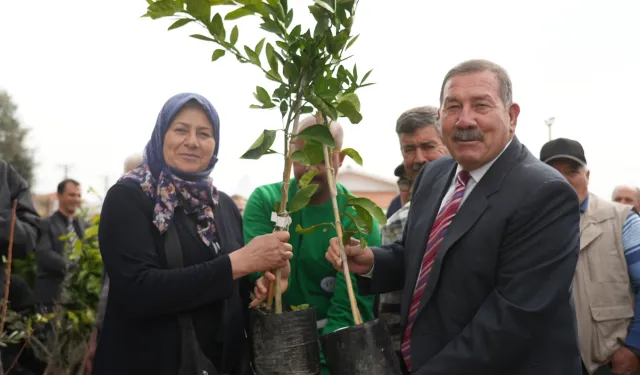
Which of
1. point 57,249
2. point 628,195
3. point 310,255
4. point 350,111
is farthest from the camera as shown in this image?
point 628,195

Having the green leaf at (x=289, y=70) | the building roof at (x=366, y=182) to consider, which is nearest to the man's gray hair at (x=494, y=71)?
the green leaf at (x=289, y=70)

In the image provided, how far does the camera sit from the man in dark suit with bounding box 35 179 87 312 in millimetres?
5305

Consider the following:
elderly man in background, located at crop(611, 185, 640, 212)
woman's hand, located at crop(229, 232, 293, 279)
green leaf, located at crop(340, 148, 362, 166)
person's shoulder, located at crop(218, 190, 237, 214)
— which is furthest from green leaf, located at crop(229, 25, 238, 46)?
elderly man in background, located at crop(611, 185, 640, 212)

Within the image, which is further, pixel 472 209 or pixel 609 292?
pixel 609 292

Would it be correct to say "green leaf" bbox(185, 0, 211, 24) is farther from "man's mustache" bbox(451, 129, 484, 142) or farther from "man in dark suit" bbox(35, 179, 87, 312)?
"man in dark suit" bbox(35, 179, 87, 312)

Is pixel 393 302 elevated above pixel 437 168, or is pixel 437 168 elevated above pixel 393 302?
pixel 437 168

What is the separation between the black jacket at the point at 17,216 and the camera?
388 cm

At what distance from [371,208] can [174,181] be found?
898 millimetres

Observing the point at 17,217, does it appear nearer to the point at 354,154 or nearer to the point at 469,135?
the point at 354,154

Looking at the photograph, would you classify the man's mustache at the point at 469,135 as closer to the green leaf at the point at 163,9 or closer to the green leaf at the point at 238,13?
the green leaf at the point at 238,13

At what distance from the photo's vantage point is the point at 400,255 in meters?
2.67

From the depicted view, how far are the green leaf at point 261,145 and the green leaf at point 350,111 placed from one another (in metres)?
0.28

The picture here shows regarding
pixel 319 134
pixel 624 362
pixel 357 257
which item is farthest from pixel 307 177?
pixel 624 362

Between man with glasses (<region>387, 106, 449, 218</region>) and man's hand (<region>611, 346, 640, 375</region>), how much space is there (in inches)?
62.1
